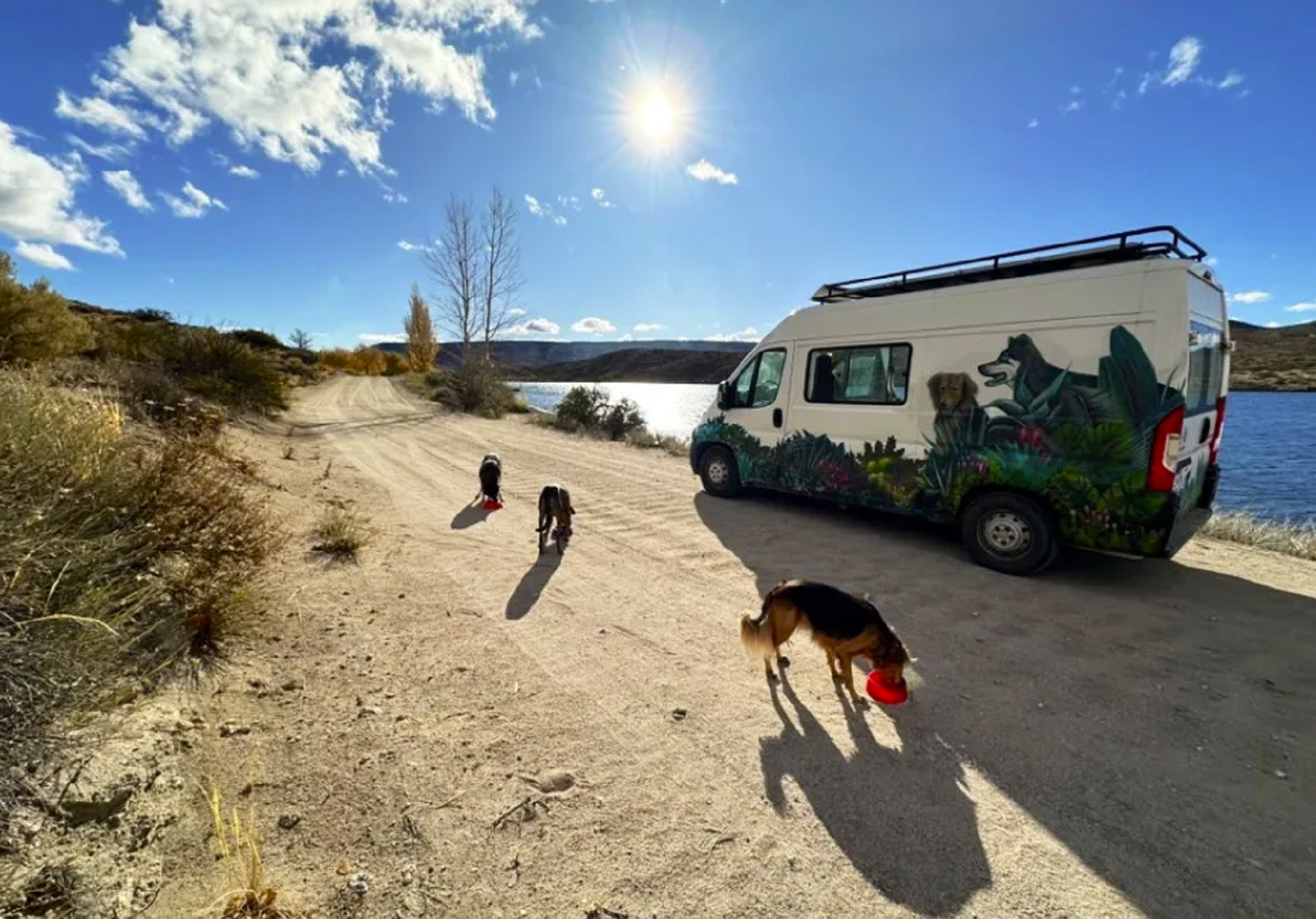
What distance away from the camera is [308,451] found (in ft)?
34.1

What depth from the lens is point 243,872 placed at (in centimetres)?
175

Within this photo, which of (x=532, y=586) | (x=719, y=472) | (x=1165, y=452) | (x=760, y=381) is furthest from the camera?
(x=719, y=472)

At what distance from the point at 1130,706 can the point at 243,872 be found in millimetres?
4138

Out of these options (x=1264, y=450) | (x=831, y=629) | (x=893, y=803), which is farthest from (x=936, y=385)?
(x=1264, y=450)

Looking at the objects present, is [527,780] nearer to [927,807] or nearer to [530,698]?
[530,698]

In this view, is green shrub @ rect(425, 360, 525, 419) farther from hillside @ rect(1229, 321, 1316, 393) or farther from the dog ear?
hillside @ rect(1229, 321, 1316, 393)

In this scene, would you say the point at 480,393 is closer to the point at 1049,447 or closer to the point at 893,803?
the point at 1049,447

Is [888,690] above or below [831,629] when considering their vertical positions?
below

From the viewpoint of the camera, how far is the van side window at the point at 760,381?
22.5 ft

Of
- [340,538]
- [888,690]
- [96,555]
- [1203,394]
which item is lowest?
[888,690]

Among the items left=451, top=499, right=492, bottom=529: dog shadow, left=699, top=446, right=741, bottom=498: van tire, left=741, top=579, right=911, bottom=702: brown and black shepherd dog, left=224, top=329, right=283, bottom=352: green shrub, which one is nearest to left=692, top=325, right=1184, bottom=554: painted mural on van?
left=699, top=446, right=741, bottom=498: van tire

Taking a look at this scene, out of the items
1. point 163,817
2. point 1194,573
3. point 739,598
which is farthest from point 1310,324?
point 163,817

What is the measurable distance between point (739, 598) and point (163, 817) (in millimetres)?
3375

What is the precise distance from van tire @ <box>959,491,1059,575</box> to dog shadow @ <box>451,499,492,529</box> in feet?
17.0
